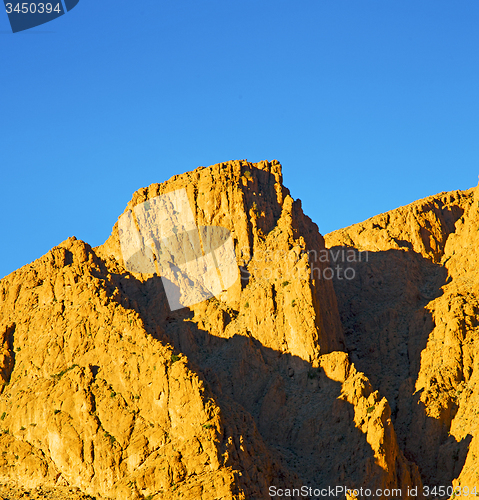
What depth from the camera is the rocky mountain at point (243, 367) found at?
5300 inches

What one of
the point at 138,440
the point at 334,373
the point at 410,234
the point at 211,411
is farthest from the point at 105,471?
the point at 410,234

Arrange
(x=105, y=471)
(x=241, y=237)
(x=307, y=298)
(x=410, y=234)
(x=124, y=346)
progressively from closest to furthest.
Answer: (x=105, y=471) < (x=124, y=346) < (x=307, y=298) < (x=241, y=237) < (x=410, y=234)

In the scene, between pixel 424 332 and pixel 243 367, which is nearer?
pixel 243 367

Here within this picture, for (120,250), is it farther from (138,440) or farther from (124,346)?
(138,440)

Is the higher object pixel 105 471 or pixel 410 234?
pixel 410 234

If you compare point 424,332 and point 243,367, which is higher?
point 424,332

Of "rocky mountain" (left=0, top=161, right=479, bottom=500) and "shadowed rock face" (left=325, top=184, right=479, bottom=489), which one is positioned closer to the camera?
"rocky mountain" (left=0, top=161, right=479, bottom=500)

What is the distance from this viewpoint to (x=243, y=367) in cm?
15400

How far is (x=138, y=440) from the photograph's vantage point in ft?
443

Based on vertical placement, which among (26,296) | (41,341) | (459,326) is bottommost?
(459,326)

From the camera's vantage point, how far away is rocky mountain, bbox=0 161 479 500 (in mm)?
134625

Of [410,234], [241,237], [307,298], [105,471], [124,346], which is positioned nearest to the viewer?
[105,471]

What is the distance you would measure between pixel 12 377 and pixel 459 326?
66786 millimetres

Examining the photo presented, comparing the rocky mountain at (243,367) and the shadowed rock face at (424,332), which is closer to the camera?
the rocky mountain at (243,367)
